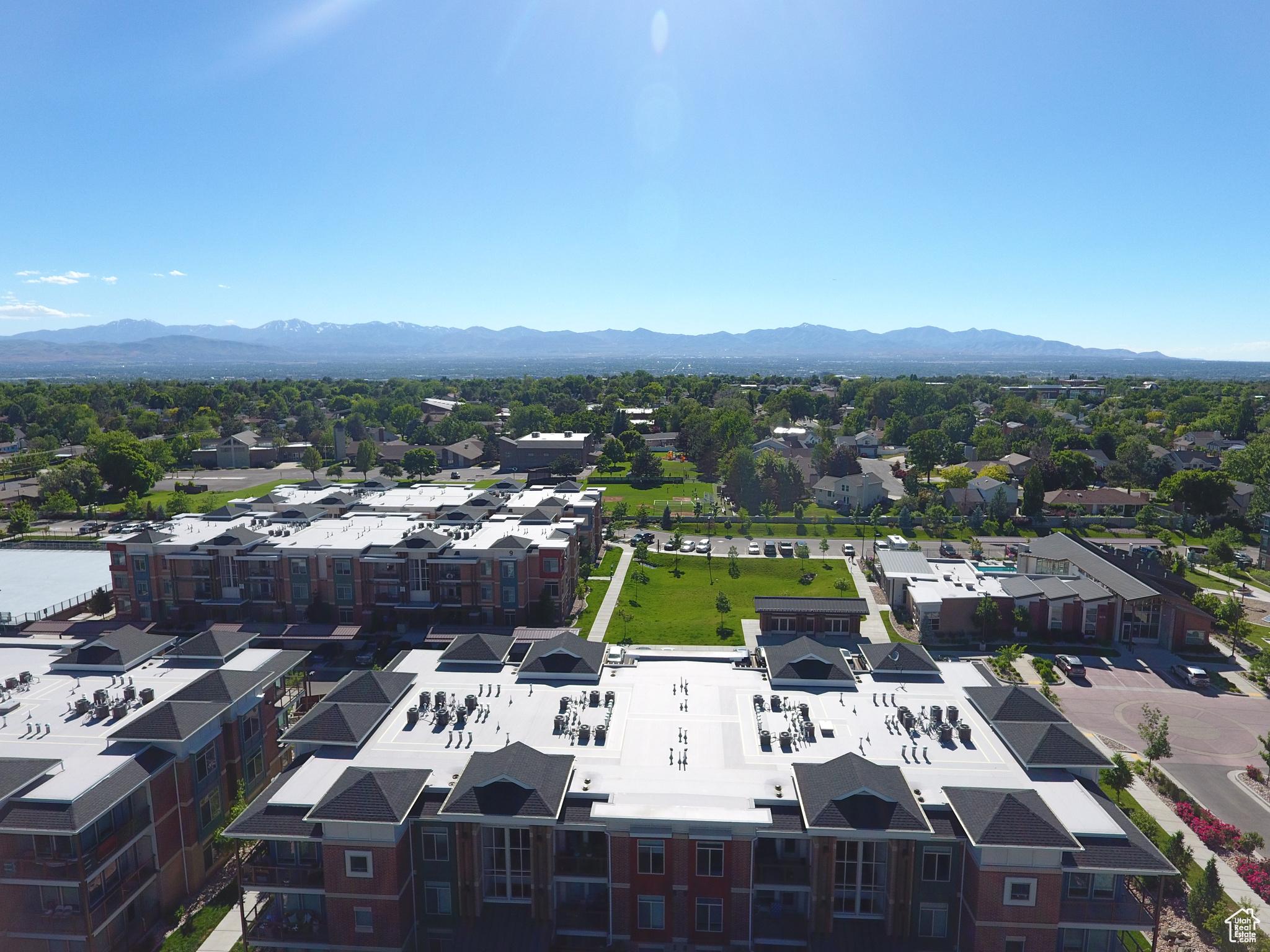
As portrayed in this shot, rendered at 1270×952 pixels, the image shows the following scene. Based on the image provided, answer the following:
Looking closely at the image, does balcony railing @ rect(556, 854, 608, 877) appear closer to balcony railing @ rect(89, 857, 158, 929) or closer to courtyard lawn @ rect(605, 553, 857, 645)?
balcony railing @ rect(89, 857, 158, 929)

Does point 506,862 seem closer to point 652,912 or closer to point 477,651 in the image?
point 652,912

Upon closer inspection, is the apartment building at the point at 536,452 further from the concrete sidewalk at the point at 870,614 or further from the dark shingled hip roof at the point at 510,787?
the dark shingled hip roof at the point at 510,787

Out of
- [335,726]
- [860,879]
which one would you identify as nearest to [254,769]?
[335,726]

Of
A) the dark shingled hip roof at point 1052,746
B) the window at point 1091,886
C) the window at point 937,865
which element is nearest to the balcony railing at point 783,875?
the window at point 937,865

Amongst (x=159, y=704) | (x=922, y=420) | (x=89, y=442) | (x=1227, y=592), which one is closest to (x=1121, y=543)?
(x=1227, y=592)

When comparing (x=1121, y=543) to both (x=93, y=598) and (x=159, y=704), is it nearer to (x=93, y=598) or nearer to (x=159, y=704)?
(x=159, y=704)
